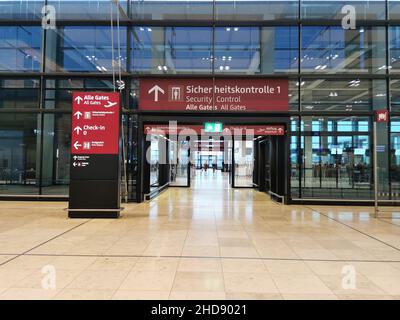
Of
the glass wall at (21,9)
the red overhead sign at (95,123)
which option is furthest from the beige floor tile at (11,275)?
the glass wall at (21,9)

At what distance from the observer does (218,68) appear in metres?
11.2

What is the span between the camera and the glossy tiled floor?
3.64m

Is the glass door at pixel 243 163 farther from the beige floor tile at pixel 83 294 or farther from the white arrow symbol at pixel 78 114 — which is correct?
the beige floor tile at pixel 83 294

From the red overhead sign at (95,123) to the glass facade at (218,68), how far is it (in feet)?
9.21

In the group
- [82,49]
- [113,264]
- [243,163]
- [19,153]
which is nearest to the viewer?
[113,264]

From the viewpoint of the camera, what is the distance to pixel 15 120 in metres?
11.4

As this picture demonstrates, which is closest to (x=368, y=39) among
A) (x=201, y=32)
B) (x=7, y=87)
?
(x=201, y=32)

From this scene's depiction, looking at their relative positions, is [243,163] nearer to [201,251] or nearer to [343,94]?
[343,94]

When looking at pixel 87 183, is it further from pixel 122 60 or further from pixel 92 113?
pixel 122 60

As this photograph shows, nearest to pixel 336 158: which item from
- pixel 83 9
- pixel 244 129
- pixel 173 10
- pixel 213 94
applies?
pixel 244 129

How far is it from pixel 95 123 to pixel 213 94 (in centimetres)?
420

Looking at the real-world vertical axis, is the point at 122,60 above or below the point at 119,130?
above
